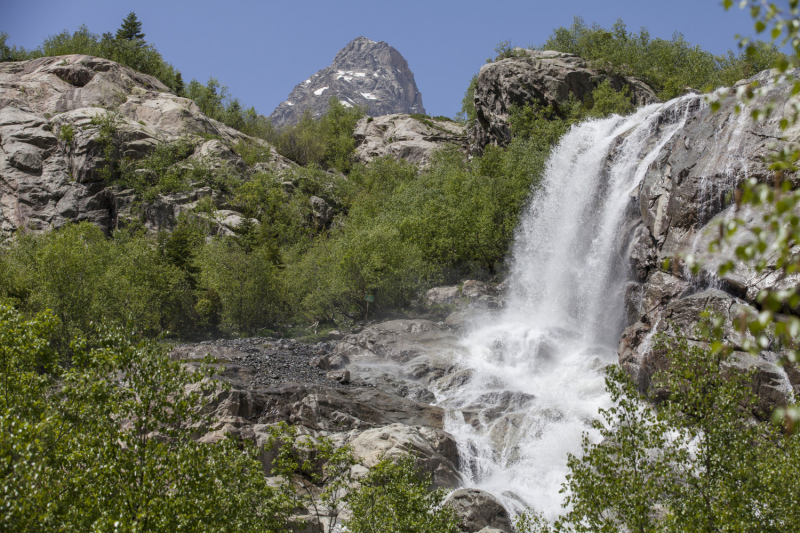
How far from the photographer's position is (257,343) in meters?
36.1

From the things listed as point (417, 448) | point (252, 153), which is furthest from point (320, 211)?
point (417, 448)

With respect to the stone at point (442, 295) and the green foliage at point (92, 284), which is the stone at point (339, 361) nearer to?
the green foliage at point (92, 284)

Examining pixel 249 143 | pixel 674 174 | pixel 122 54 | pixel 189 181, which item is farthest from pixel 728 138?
pixel 122 54

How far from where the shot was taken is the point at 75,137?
60219mm

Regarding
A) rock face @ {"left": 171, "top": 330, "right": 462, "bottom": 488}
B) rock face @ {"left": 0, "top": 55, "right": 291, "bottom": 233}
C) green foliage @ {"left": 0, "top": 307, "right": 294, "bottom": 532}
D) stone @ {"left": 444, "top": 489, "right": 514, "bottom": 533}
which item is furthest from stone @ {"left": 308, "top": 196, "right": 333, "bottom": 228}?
green foliage @ {"left": 0, "top": 307, "right": 294, "bottom": 532}

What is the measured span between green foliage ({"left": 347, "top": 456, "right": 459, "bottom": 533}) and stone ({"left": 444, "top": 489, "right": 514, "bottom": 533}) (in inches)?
190

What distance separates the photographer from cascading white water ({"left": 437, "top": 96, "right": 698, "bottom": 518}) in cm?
2191

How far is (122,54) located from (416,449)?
87219mm

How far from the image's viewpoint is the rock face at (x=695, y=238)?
2152 cm

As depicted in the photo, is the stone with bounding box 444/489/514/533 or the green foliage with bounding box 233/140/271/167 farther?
the green foliage with bounding box 233/140/271/167

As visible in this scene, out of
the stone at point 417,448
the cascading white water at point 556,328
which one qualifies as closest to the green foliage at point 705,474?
the stone at point 417,448

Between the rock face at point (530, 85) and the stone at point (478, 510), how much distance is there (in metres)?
50.2

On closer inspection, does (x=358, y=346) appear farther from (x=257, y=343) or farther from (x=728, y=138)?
(x=728, y=138)

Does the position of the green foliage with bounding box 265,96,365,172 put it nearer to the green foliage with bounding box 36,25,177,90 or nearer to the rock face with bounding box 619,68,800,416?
the green foliage with bounding box 36,25,177,90
